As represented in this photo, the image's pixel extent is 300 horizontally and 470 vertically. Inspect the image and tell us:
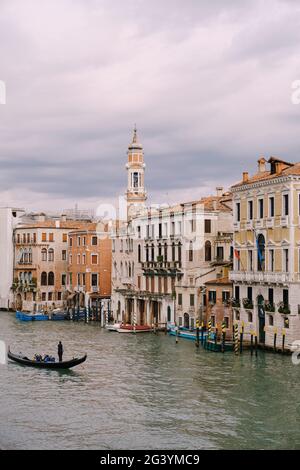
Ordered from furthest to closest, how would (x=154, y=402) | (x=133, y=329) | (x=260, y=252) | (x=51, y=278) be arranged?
Result: (x=51, y=278), (x=133, y=329), (x=260, y=252), (x=154, y=402)

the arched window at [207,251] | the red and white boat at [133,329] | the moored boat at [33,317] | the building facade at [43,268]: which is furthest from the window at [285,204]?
the building facade at [43,268]

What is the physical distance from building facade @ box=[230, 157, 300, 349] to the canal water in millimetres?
1906

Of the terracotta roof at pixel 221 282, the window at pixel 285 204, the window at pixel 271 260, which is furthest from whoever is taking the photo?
the terracotta roof at pixel 221 282

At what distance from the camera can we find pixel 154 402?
67.3ft

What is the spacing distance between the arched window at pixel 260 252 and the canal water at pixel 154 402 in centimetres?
397

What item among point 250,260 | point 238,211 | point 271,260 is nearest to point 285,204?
point 271,260

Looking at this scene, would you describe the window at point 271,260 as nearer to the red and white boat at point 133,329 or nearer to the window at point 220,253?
the window at point 220,253

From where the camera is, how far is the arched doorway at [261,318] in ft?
101

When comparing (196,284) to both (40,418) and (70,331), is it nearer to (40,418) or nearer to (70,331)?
(70,331)

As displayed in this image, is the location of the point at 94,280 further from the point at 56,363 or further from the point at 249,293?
the point at 56,363

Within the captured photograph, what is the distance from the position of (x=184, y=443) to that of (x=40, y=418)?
4.10 metres

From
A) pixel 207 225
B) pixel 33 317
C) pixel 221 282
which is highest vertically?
pixel 207 225

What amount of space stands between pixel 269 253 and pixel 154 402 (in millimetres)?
11927

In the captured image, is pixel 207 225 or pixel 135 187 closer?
pixel 207 225
